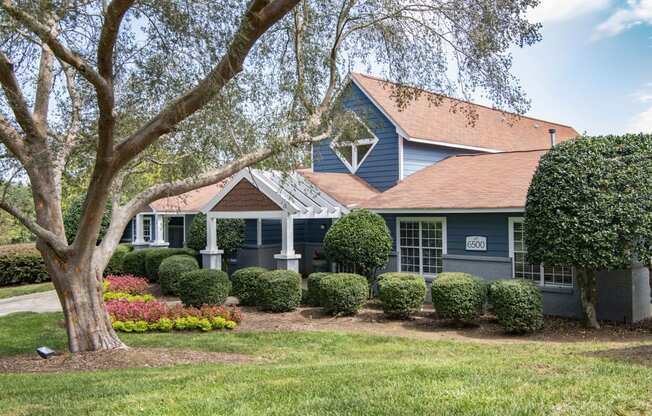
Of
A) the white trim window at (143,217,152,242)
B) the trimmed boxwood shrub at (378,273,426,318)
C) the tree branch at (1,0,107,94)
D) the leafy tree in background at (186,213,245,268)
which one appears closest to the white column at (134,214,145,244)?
the white trim window at (143,217,152,242)

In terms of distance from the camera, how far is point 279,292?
48.0 feet

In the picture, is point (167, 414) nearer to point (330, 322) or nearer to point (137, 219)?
point (330, 322)

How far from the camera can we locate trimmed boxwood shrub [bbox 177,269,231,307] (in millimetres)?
14938

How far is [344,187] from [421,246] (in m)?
3.75

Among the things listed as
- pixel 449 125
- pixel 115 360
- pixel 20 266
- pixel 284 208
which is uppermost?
pixel 449 125

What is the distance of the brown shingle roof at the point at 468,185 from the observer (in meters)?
14.8

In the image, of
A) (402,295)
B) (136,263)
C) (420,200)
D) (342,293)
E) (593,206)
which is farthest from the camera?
(136,263)

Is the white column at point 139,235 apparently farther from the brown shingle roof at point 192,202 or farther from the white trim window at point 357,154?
the white trim window at point 357,154

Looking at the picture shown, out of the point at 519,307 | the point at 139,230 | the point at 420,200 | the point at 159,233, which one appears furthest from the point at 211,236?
the point at 519,307

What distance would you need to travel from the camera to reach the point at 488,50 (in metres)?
9.63

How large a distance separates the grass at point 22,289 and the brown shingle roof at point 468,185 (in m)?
13.9

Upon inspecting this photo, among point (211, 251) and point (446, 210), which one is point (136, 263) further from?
point (446, 210)

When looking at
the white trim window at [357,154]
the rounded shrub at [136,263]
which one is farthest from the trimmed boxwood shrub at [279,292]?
the rounded shrub at [136,263]

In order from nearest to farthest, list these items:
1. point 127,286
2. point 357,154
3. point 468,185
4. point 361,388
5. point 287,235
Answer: point 361,388
point 468,185
point 287,235
point 127,286
point 357,154
